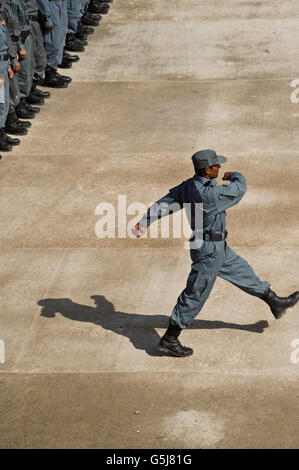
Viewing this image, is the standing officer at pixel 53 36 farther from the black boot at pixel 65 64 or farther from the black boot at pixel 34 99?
the black boot at pixel 34 99

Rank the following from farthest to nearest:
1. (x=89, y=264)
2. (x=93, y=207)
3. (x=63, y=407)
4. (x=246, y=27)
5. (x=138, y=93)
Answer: (x=246, y=27), (x=138, y=93), (x=93, y=207), (x=89, y=264), (x=63, y=407)

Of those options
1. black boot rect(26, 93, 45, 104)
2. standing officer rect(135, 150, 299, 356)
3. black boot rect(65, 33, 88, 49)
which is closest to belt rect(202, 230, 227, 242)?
standing officer rect(135, 150, 299, 356)

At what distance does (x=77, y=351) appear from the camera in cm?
748

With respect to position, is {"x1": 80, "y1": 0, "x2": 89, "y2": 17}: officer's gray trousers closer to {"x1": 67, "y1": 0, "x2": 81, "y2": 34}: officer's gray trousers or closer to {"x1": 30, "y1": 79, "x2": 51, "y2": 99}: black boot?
{"x1": 67, "y1": 0, "x2": 81, "y2": 34}: officer's gray trousers

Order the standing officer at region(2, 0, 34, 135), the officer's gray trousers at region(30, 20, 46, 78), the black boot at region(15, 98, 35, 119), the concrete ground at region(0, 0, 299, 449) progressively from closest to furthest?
the concrete ground at region(0, 0, 299, 449), the standing officer at region(2, 0, 34, 135), the black boot at region(15, 98, 35, 119), the officer's gray trousers at region(30, 20, 46, 78)

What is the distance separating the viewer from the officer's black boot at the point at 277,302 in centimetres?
751

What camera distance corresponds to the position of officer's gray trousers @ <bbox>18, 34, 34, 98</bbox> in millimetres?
12711

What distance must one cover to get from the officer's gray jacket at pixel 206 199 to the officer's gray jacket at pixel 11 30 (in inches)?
214

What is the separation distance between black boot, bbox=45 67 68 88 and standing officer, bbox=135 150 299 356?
7.10 metres
